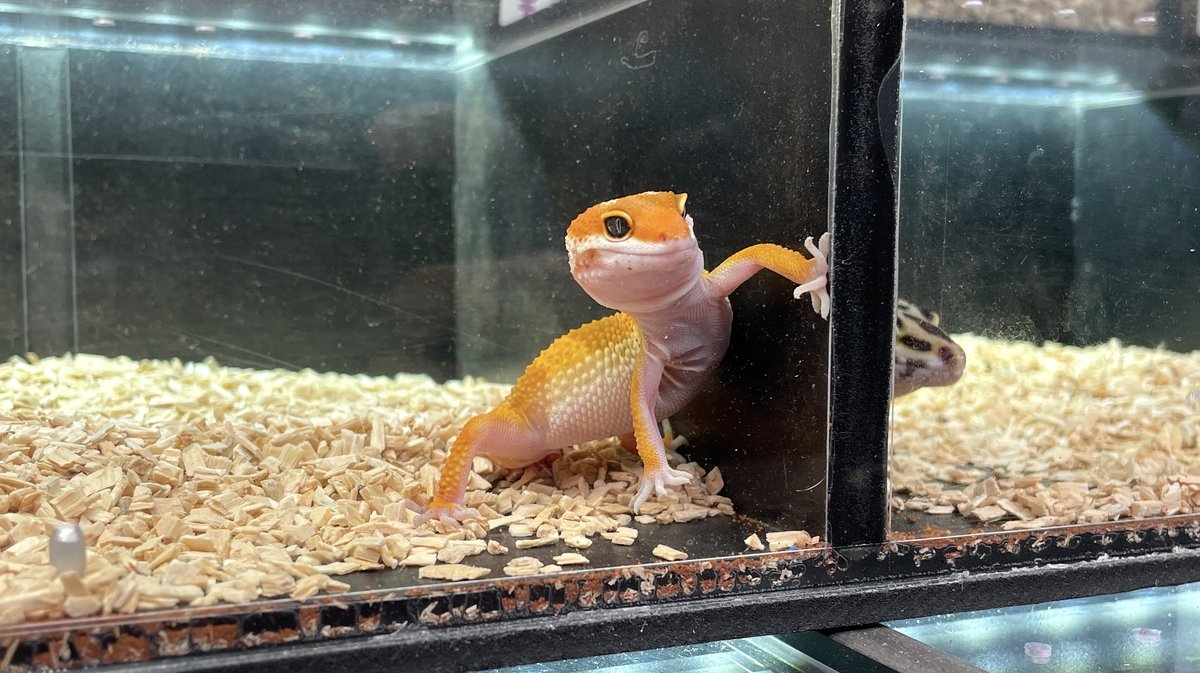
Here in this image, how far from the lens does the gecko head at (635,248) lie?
1.83m

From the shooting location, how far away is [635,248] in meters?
1.83

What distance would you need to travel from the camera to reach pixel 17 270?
11.2 feet

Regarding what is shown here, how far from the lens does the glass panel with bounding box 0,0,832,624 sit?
1.82 m

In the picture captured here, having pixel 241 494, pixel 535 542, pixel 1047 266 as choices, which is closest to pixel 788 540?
pixel 535 542

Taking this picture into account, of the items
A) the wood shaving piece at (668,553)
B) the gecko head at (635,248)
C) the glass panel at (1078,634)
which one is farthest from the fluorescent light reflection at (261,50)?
the glass panel at (1078,634)

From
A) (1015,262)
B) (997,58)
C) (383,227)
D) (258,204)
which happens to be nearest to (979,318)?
(1015,262)

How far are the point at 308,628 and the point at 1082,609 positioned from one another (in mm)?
1691

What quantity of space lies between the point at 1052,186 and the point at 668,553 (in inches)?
44.0

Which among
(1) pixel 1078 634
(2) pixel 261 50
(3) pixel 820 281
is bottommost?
(1) pixel 1078 634

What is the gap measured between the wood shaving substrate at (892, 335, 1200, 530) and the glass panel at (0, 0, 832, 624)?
0.93 feet

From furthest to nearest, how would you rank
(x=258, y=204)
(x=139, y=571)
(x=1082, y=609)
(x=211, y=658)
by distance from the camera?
(x=258, y=204)
(x=1082, y=609)
(x=139, y=571)
(x=211, y=658)

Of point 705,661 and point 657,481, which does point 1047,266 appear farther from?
point 705,661

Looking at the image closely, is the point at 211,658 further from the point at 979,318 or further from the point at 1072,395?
the point at 1072,395

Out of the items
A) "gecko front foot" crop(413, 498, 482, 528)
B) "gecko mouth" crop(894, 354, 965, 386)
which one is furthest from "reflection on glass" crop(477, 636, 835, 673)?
"gecko mouth" crop(894, 354, 965, 386)
